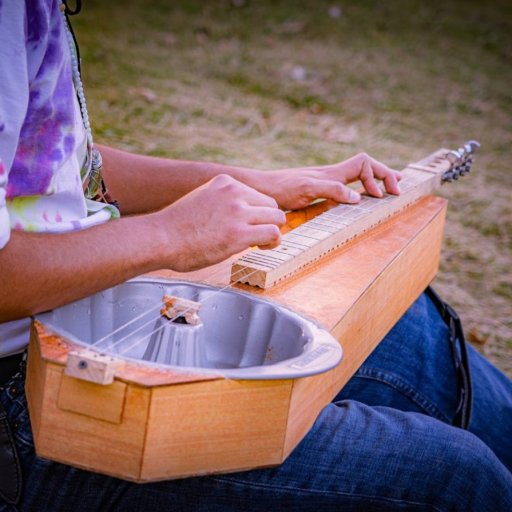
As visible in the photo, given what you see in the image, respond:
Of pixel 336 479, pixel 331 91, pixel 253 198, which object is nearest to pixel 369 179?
pixel 253 198

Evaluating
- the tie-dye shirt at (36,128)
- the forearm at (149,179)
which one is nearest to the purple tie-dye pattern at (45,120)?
the tie-dye shirt at (36,128)

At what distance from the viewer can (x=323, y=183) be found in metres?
1.80

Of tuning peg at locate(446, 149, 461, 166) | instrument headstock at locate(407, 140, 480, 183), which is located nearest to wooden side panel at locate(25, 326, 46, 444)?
instrument headstock at locate(407, 140, 480, 183)

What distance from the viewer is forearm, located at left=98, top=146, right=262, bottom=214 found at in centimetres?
178

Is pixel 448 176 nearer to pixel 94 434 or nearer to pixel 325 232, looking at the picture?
pixel 325 232

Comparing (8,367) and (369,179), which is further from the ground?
(369,179)

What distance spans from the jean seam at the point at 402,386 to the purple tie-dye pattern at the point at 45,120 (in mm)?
784

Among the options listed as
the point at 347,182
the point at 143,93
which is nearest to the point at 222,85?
the point at 143,93

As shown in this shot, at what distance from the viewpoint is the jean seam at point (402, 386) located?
1.71m

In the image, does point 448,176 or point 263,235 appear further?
point 448,176

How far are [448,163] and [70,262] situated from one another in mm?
1323

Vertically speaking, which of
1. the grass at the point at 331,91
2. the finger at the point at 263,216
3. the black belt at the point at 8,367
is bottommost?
the grass at the point at 331,91

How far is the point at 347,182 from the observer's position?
192 cm

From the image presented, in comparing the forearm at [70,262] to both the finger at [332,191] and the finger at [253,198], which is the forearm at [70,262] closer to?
the finger at [253,198]
